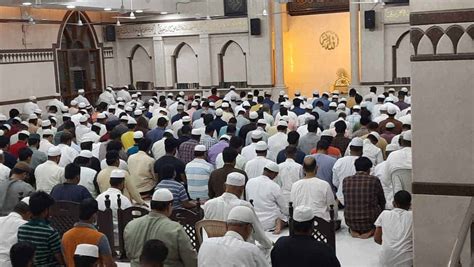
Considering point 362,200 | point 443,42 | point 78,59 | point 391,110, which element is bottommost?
point 362,200

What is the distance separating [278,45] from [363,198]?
422 inches

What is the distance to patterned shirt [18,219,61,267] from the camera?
489 cm

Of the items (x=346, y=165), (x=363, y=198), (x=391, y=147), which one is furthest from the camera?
(x=391, y=147)

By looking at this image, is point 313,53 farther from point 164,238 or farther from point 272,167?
point 164,238

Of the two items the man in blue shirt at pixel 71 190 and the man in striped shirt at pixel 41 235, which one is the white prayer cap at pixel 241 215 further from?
the man in blue shirt at pixel 71 190

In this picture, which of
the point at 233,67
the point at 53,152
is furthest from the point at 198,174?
the point at 233,67

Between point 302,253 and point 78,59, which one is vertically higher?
point 78,59

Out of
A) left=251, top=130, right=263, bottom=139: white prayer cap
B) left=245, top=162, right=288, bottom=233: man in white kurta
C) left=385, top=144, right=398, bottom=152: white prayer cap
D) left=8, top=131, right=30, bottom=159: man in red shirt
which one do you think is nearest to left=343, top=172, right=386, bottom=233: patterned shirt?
left=245, top=162, right=288, bottom=233: man in white kurta

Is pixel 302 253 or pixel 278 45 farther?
pixel 278 45

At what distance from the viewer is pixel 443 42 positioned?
477 cm

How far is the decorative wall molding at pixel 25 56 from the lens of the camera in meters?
15.0

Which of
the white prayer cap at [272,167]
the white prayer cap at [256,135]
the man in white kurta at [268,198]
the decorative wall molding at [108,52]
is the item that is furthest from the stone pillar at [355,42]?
the white prayer cap at [272,167]

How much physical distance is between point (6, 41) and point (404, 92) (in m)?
9.33

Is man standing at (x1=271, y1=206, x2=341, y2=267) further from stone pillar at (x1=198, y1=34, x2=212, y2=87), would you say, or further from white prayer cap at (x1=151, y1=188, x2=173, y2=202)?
stone pillar at (x1=198, y1=34, x2=212, y2=87)
